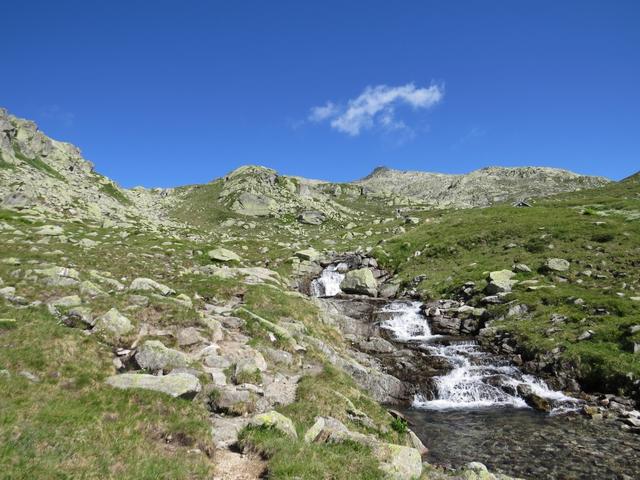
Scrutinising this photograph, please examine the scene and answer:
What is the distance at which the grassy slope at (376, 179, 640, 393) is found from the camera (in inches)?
1009

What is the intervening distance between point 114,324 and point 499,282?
110ft

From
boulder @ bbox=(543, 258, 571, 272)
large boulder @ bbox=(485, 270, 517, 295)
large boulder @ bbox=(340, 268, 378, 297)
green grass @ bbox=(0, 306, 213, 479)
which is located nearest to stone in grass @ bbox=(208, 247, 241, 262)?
large boulder @ bbox=(340, 268, 378, 297)

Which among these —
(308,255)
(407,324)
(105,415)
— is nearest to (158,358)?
(105,415)

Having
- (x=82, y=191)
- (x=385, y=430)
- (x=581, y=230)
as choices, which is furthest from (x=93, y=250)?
(x=82, y=191)

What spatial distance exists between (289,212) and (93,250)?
312 feet

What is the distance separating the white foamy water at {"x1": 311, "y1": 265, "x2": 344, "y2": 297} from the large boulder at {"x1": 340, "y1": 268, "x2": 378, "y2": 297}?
6.52 feet

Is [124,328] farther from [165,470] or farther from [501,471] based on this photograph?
[501,471]

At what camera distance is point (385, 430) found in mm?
15180

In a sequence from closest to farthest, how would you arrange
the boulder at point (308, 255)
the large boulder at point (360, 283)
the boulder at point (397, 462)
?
the boulder at point (397, 462) → the large boulder at point (360, 283) → the boulder at point (308, 255)

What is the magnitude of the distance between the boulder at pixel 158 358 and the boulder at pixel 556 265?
1468 inches

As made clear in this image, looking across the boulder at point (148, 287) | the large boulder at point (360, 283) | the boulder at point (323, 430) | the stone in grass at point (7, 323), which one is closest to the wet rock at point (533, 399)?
the boulder at point (323, 430)

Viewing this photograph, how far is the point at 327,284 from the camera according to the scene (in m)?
53.5

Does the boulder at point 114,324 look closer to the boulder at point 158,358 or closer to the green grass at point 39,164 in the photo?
the boulder at point 158,358

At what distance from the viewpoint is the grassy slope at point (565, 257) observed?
25.6 metres
